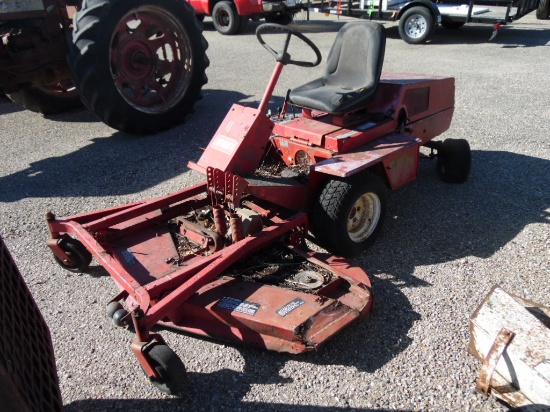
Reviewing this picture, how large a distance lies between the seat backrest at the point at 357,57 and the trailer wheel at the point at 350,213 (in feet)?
2.69

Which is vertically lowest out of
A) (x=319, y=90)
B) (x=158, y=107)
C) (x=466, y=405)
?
(x=466, y=405)

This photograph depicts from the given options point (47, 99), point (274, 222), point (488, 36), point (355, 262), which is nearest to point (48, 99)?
point (47, 99)

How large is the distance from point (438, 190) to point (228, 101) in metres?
3.48

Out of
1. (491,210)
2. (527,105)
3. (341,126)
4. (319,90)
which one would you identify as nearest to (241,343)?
(341,126)

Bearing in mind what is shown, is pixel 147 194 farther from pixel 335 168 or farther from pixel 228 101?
pixel 228 101

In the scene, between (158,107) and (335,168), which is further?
(158,107)

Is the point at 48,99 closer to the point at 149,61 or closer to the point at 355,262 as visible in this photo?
the point at 149,61

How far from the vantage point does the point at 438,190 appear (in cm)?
414

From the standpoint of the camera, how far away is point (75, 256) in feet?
10.2

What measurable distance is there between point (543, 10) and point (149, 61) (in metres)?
11.2

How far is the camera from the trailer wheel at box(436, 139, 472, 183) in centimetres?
410

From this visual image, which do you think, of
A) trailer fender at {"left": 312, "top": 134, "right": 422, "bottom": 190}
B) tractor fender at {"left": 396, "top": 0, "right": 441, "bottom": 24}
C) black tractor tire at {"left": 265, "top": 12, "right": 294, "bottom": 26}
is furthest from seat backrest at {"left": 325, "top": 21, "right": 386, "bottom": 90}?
black tractor tire at {"left": 265, "top": 12, "right": 294, "bottom": 26}

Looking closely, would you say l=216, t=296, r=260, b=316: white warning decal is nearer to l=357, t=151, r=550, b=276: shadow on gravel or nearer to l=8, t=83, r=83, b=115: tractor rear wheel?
l=357, t=151, r=550, b=276: shadow on gravel

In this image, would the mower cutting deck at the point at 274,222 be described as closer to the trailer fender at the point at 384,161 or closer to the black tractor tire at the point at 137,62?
the trailer fender at the point at 384,161
